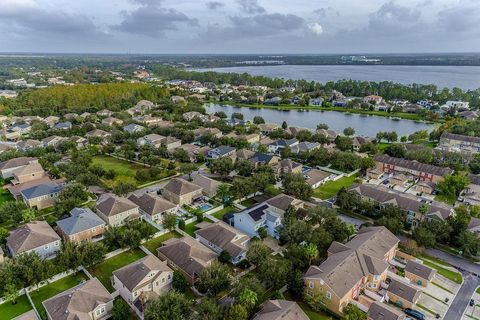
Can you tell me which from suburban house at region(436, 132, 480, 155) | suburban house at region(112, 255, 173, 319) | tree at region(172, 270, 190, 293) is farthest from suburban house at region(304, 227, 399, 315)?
suburban house at region(436, 132, 480, 155)

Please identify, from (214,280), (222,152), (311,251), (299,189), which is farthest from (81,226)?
(222,152)

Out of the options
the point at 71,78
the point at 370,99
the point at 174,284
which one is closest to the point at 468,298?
the point at 174,284

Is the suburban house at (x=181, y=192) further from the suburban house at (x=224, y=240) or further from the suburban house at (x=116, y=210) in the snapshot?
the suburban house at (x=224, y=240)

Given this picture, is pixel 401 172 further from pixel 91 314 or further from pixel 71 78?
pixel 71 78

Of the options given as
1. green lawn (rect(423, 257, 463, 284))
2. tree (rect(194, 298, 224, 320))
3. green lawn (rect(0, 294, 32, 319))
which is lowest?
green lawn (rect(0, 294, 32, 319))

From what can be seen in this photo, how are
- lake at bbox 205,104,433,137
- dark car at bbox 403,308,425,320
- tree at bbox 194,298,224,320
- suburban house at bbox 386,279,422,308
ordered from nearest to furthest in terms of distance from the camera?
tree at bbox 194,298,224,320
dark car at bbox 403,308,425,320
suburban house at bbox 386,279,422,308
lake at bbox 205,104,433,137

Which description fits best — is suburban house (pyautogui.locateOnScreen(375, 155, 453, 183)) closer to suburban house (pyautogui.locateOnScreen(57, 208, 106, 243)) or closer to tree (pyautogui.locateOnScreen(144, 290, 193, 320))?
tree (pyautogui.locateOnScreen(144, 290, 193, 320))
